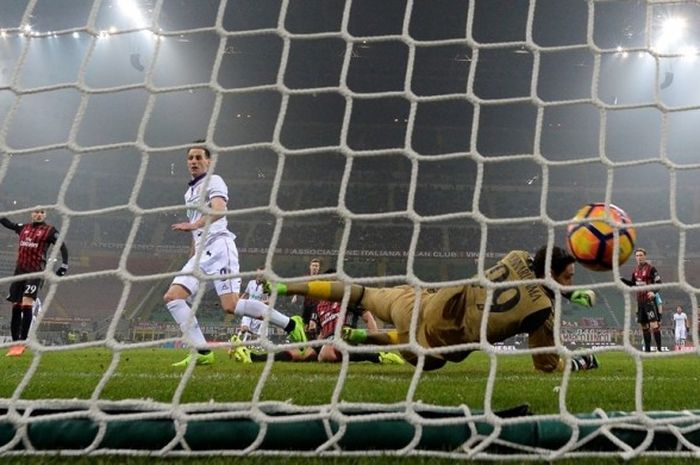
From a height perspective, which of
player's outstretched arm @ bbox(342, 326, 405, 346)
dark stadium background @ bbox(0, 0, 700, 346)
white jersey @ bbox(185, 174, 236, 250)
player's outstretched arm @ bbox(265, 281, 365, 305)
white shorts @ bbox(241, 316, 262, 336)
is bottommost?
white shorts @ bbox(241, 316, 262, 336)

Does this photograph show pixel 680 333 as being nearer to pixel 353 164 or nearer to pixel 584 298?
pixel 353 164

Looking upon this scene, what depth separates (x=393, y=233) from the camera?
21.7 metres

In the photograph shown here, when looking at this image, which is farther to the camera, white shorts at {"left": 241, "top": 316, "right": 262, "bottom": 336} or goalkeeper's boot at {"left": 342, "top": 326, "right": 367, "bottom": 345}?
white shorts at {"left": 241, "top": 316, "right": 262, "bottom": 336}

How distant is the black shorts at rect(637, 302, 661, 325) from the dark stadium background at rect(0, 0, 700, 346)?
316 inches

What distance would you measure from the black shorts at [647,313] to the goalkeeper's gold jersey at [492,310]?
22.2ft

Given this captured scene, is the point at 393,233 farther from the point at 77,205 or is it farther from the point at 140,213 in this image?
the point at 140,213

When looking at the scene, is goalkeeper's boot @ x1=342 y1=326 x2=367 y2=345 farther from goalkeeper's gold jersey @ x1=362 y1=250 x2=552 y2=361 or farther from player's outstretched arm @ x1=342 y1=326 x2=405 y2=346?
goalkeeper's gold jersey @ x1=362 y1=250 x2=552 y2=361

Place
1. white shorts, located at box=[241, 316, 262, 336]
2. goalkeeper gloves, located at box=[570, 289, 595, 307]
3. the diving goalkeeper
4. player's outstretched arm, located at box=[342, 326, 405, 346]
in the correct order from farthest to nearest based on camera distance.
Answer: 1. white shorts, located at box=[241, 316, 262, 336]
2. player's outstretched arm, located at box=[342, 326, 405, 346]
3. goalkeeper gloves, located at box=[570, 289, 595, 307]
4. the diving goalkeeper

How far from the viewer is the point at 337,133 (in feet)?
70.0

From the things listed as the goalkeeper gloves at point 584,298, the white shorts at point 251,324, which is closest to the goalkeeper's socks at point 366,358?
the goalkeeper gloves at point 584,298

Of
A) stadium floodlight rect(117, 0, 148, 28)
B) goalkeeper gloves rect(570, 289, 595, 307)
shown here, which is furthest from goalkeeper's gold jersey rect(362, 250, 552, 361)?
stadium floodlight rect(117, 0, 148, 28)

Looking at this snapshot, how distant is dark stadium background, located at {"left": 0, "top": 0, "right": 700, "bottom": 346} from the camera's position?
1688 cm

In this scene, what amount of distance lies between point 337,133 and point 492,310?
718 inches

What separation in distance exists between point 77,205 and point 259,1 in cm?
1088
